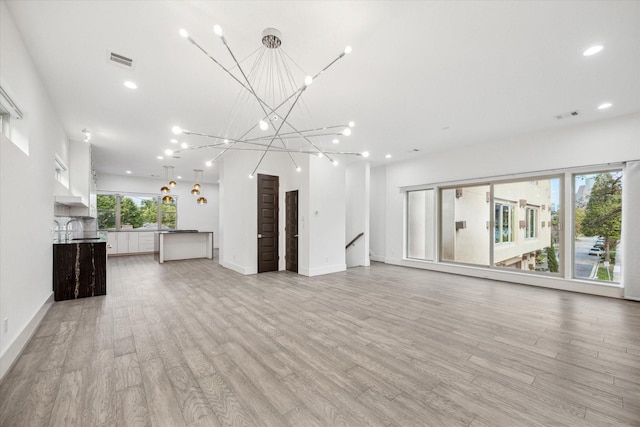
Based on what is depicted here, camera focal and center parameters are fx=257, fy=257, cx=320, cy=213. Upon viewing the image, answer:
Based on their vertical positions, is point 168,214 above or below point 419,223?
above

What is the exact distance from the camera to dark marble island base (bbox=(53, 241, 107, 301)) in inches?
167

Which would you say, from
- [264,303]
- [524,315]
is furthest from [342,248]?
[524,315]

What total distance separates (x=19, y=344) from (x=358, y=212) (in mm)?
6979

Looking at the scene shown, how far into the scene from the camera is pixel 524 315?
12.1 ft

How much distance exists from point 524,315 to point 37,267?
6.66 metres

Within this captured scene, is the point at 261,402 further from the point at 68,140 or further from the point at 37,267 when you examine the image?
the point at 68,140

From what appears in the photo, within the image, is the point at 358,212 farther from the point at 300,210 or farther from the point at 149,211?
the point at 149,211

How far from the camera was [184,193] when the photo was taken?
11.6 metres

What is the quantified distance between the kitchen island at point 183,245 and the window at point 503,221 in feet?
27.7

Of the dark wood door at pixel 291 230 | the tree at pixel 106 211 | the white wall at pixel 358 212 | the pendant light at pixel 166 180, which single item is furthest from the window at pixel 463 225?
the tree at pixel 106 211

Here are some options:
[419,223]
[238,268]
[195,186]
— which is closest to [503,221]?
[419,223]

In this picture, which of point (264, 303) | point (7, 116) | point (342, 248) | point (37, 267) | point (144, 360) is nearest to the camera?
point (144, 360)

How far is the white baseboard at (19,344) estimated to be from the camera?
222cm

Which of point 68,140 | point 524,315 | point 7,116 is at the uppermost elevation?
point 68,140
